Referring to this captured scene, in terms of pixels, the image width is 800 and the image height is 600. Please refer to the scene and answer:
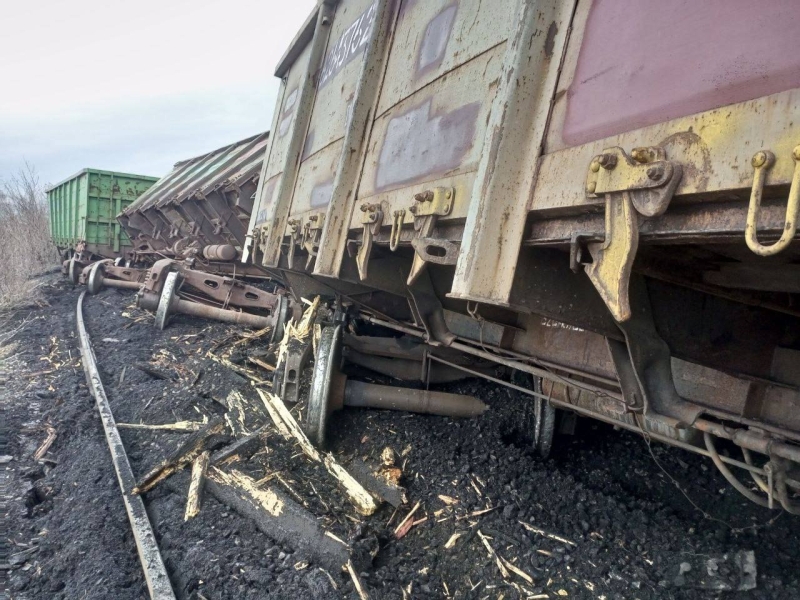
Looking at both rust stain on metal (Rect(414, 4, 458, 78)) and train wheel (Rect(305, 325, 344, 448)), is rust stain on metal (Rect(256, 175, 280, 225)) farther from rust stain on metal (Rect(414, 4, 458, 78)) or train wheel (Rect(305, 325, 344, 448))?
rust stain on metal (Rect(414, 4, 458, 78))

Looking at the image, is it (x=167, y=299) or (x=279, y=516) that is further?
(x=167, y=299)

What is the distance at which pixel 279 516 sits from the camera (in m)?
3.20

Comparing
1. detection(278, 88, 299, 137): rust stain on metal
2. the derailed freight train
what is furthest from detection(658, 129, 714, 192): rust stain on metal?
detection(278, 88, 299, 137): rust stain on metal

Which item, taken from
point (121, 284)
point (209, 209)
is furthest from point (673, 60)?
point (121, 284)

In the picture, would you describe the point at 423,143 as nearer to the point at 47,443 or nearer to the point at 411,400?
the point at 411,400

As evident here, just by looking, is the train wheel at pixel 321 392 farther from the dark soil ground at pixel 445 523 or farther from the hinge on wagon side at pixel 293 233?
the hinge on wagon side at pixel 293 233

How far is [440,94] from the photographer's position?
2562 mm

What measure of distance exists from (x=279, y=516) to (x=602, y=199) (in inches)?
100

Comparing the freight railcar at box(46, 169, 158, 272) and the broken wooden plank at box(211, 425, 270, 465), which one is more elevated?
the freight railcar at box(46, 169, 158, 272)

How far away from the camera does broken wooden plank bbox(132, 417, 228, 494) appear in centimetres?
382

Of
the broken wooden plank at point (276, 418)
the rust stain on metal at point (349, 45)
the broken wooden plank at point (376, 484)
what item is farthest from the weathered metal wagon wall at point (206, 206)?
the broken wooden plank at point (376, 484)

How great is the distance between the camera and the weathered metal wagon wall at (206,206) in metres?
8.96

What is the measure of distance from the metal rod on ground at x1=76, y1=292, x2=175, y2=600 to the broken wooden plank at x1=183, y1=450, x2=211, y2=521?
0.23m

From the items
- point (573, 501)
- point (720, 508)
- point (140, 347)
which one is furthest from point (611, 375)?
point (140, 347)
